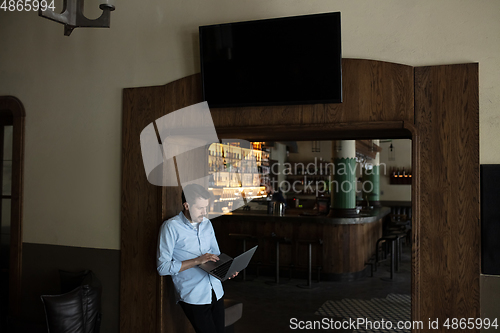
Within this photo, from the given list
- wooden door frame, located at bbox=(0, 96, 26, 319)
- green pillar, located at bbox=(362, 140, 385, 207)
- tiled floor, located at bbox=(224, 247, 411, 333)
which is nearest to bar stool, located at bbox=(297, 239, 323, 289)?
tiled floor, located at bbox=(224, 247, 411, 333)

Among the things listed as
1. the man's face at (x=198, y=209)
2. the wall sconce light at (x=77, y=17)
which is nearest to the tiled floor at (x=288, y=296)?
the man's face at (x=198, y=209)

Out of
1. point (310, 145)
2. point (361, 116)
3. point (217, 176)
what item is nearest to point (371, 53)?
point (361, 116)

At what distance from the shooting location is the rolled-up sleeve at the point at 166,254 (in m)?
2.85

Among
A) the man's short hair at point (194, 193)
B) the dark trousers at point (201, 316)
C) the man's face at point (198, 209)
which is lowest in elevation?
the dark trousers at point (201, 316)

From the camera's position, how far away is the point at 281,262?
732cm

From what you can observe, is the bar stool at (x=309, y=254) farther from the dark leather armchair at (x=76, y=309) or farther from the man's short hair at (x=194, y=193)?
the man's short hair at (x=194, y=193)

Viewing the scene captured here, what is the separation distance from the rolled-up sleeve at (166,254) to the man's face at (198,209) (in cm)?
19

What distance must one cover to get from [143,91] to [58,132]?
996mm

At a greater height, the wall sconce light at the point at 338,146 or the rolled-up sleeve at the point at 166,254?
the wall sconce light at the point at 338,146

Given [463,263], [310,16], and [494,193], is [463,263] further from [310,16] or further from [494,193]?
[310,16]

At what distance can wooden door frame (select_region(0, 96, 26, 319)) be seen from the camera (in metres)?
3.96

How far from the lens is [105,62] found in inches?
144

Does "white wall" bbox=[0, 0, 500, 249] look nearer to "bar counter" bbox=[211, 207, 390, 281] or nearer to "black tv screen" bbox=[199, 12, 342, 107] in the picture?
"black tv screen" bbox=[199, 12, 342, 107]
